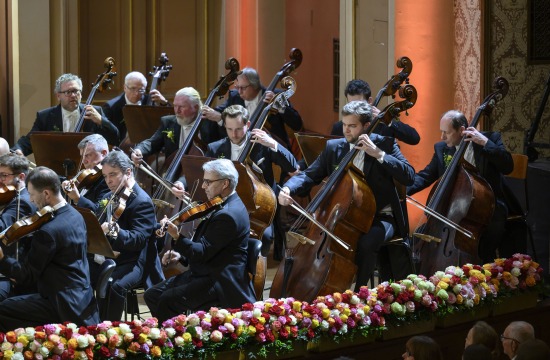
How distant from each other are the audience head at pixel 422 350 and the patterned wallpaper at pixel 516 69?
4.59 m

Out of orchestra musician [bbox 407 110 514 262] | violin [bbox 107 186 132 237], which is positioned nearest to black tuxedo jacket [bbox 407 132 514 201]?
orchestra musician [bbox 407 110 514 262]

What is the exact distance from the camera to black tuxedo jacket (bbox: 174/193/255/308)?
5859 mm

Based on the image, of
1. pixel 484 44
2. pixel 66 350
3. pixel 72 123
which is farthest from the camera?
pixel 484 44

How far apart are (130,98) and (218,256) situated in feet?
8.79

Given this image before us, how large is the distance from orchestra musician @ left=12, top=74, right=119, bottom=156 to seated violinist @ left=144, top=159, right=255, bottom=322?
2139 mm

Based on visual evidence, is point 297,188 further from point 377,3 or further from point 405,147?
point 377,3

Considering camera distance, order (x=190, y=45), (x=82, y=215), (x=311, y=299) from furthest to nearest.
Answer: (x=190, y=45) → (x=311, y=299) → (x=82, y=215)

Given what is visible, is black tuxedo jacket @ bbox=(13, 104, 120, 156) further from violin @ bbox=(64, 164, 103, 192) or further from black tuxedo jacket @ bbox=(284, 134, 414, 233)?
black tuxedo jacket @ bbox=(284, 134, 414, 233)

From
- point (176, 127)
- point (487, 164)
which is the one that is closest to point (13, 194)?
point (176, 127)

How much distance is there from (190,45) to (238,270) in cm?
480

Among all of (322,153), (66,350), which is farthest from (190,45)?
(66,350)

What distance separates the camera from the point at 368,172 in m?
6.62

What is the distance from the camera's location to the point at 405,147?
852 cm

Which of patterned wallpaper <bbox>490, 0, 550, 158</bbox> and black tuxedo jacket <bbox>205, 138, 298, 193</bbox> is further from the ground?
patterned wallpaper <bbox>490, 0, 550, 158</bbox>
